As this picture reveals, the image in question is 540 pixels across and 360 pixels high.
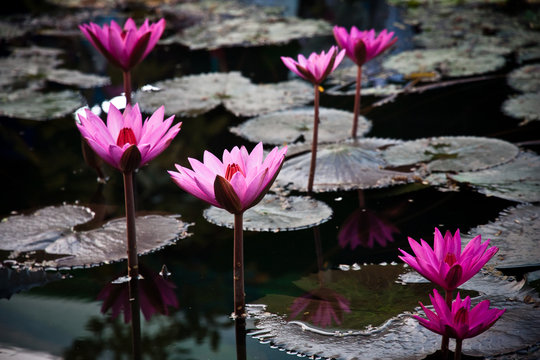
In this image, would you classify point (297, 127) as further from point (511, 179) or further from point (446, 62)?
point (446, 62)

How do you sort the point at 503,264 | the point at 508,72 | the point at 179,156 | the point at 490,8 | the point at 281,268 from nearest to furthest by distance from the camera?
the point at 503,264 → the point at 281,268 → the point at 179,156 → the point at 508,72 → the point at 490,8

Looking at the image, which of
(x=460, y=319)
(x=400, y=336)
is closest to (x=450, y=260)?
(x=460, y=319)

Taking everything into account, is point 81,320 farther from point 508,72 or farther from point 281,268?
point 508,72

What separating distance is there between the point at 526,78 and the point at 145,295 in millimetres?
2385

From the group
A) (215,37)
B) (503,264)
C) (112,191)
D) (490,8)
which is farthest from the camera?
(490,8)

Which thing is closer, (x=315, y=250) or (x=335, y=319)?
(x=335, y=319)

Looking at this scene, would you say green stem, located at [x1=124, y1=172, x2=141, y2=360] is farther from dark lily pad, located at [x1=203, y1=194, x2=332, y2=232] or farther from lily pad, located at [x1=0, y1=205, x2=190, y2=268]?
dark lily pad, located at [x1=203, y1=194, x2=332, y2=232]

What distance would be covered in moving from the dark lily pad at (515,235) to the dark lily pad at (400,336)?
141 mm

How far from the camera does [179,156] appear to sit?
8.09 feet

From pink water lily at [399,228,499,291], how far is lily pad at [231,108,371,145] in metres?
1.37

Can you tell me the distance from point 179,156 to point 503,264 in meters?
1.43

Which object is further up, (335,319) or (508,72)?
(508,72)

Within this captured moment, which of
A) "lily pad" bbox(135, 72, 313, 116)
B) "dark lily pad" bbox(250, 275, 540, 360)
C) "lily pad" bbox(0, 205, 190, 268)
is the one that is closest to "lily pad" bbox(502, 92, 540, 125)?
"lily pad" bbox(135, 72, 313, 116)

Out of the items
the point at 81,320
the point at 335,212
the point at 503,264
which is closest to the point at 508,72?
the point at 335,212
